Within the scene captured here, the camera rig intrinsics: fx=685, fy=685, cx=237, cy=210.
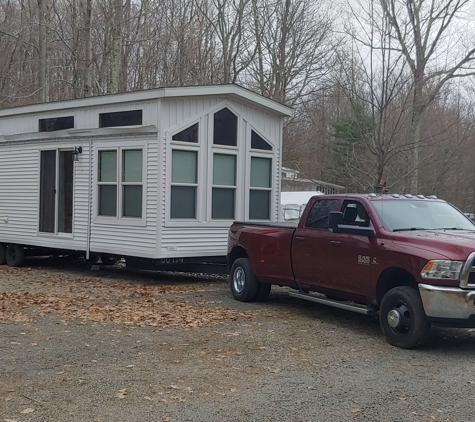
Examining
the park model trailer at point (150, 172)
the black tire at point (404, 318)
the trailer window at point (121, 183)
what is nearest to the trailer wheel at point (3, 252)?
the park model trailer at point (150, 172)

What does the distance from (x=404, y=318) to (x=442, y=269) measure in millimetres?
759

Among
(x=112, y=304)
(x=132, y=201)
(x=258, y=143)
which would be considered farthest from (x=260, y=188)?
(x=112, y=304)

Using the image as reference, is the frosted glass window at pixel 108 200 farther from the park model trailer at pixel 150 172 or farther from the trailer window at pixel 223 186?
the trailer window at pixel 223 186

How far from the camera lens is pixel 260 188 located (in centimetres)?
1466

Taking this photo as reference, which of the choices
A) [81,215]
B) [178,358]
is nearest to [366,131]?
[81,215]

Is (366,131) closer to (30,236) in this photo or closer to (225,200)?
(225,200)

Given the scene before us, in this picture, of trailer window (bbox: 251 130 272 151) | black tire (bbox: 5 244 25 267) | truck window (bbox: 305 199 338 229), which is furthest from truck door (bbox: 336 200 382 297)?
black tire (bbox: 5 244 25 267)

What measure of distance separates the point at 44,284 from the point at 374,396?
29.2ft

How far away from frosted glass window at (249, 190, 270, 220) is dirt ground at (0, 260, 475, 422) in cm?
348

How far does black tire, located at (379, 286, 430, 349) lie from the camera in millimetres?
7727

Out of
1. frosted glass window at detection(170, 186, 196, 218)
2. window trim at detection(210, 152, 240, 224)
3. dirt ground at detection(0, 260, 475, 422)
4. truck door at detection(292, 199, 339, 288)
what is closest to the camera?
dirt ground at detection(0, 260, 475, 422)

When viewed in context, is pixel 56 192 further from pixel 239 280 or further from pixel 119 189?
pixel 239 280

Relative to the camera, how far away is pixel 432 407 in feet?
18.9

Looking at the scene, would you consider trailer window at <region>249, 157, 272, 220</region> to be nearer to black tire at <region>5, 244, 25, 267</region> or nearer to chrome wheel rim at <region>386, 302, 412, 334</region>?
black tire at <region>5, 244, 25, 267</region>
